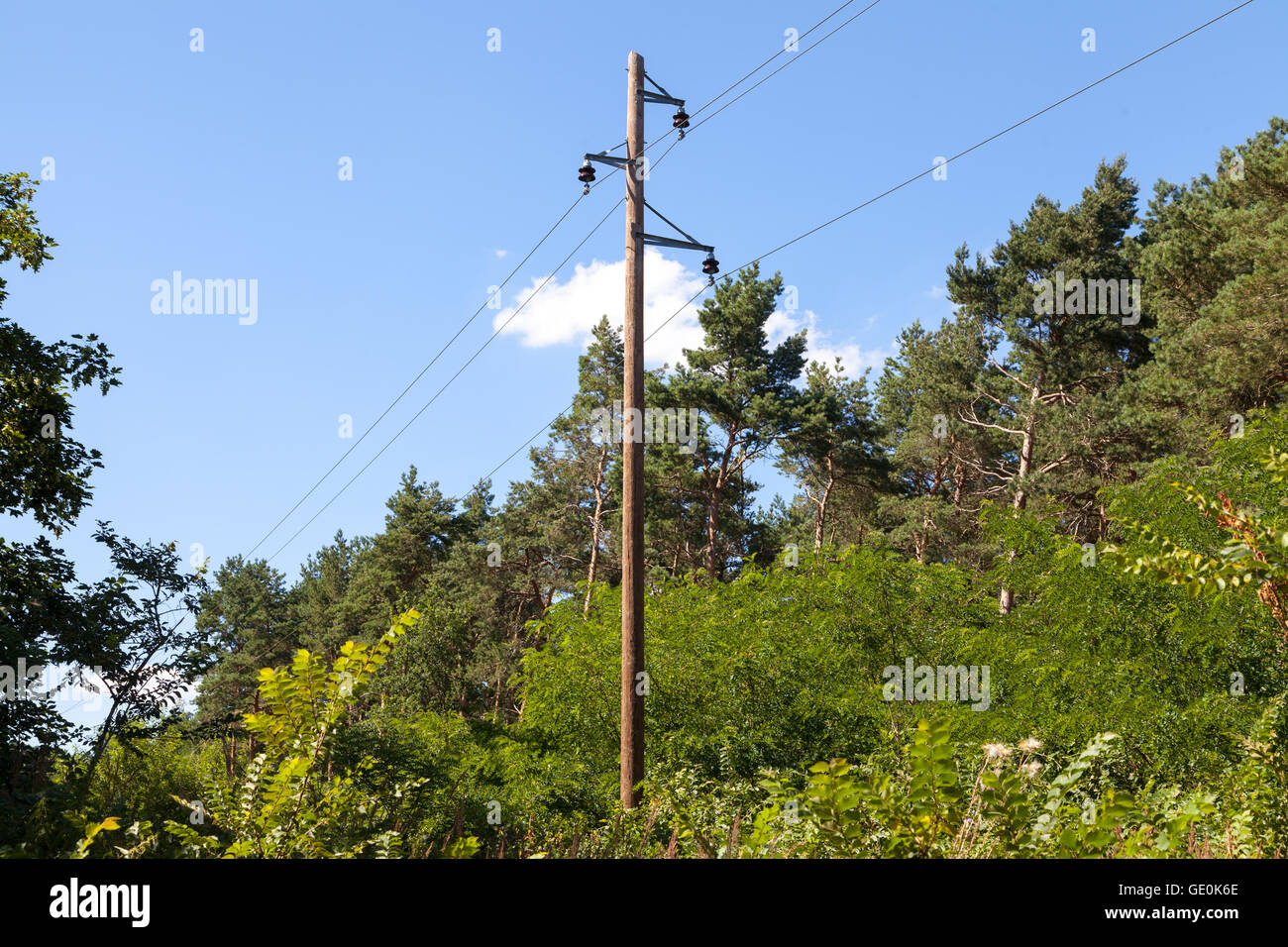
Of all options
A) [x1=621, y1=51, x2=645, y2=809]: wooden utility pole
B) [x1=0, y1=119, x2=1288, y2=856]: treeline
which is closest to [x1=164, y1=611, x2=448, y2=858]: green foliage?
[x1=0, y1=119, x2=1288, y2=856]: treeline

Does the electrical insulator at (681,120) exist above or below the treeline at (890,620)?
above

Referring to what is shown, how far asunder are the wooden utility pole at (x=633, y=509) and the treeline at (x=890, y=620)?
3.47 feet

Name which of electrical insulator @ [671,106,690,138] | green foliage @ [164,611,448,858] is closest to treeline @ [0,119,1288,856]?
green foliage @ [164,611,448,858]

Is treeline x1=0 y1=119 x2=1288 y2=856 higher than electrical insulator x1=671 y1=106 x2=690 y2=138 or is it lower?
lower

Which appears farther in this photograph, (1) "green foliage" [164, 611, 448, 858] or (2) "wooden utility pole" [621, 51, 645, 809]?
(2) "wooden utility pole" [621, 51, 645, 809]

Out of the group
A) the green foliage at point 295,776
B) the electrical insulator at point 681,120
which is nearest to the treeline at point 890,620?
the green foliage at point 295,776

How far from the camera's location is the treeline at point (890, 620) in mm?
5062

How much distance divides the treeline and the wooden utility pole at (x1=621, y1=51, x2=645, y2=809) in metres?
1.06

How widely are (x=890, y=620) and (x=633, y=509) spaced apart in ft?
16.5

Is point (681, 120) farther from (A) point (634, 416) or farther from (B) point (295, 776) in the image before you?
(B) point (295, 776)

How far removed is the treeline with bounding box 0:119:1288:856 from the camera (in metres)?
5.06

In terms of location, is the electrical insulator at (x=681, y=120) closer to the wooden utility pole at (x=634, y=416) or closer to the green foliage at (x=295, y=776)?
the wooden utility pole at (x=634, y=416)

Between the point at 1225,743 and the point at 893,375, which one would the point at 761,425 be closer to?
the point at 893,375

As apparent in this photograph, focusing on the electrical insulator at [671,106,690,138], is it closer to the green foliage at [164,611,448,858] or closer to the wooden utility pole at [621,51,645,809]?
the wooden utility pole at [621,51,645,809]
